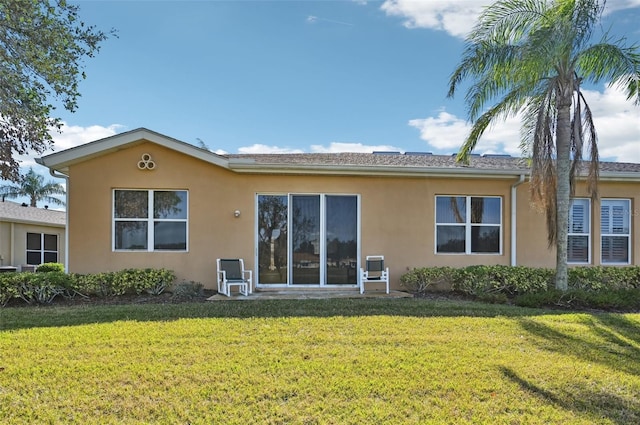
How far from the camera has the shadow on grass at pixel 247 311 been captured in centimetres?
740

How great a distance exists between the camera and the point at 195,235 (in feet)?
34.4

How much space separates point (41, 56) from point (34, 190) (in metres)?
29.7

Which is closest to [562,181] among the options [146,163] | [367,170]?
[367,170]

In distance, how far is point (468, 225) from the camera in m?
11.2

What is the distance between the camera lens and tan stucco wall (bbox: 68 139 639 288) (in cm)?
1030

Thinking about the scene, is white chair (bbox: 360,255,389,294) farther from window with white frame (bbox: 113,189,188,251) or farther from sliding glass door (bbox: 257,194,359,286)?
window with white frame (bbox: 113,189,188,251)

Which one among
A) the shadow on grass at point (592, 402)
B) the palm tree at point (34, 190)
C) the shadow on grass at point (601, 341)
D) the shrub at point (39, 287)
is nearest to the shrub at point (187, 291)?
the shrub at point (39, 287)

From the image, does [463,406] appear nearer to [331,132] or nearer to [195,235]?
[195,235]

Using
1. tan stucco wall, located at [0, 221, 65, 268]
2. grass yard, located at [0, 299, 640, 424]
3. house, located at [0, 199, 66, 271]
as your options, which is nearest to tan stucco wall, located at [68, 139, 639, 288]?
grass yard, located at [0, 299, 640, 424]

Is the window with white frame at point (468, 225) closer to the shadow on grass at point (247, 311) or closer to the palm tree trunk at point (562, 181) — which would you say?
the palm tree trunk at point (562, 181)

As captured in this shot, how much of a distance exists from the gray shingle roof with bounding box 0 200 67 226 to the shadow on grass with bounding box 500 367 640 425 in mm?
20511

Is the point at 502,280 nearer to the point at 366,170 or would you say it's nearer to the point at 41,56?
the point at 366,170

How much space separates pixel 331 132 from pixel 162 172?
1113cm

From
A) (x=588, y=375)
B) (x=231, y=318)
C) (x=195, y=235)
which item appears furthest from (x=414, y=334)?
(x=195, y=235)
